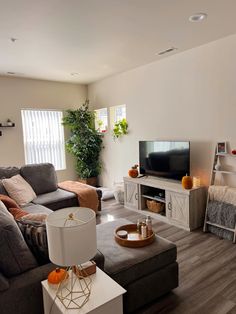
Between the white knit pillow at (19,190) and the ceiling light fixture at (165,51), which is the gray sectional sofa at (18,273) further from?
the ceiling light fixture at (165,51)

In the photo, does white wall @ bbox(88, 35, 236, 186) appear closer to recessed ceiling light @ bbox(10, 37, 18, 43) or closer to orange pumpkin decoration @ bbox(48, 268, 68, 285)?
recessed ceiling light @ bbox(10, 37, 18, 43)

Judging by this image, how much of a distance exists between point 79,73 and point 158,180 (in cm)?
277

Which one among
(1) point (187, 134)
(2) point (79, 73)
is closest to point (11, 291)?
(1) point (187, 134)

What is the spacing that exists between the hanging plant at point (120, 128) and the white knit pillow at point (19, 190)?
2280 mm

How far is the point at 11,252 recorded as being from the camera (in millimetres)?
1479

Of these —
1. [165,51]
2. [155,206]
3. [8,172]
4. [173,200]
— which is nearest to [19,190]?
[8,172]

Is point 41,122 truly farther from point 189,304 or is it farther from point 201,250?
point 189,304

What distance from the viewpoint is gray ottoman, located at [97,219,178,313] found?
6.21 ft

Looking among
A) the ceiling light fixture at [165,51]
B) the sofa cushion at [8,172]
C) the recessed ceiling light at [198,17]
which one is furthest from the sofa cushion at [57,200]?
the recessed ceiling light at [198,17]

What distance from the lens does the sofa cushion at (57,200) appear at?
3607mm

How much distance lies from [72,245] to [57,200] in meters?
2.57

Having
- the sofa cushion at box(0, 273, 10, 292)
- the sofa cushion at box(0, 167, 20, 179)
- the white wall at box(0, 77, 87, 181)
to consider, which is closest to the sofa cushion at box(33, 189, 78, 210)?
the sofa cushion at box(0, 167, 20, 179)

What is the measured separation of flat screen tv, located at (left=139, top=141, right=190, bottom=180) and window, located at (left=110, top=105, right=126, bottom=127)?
116 centimetres

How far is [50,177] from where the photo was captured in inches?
165
